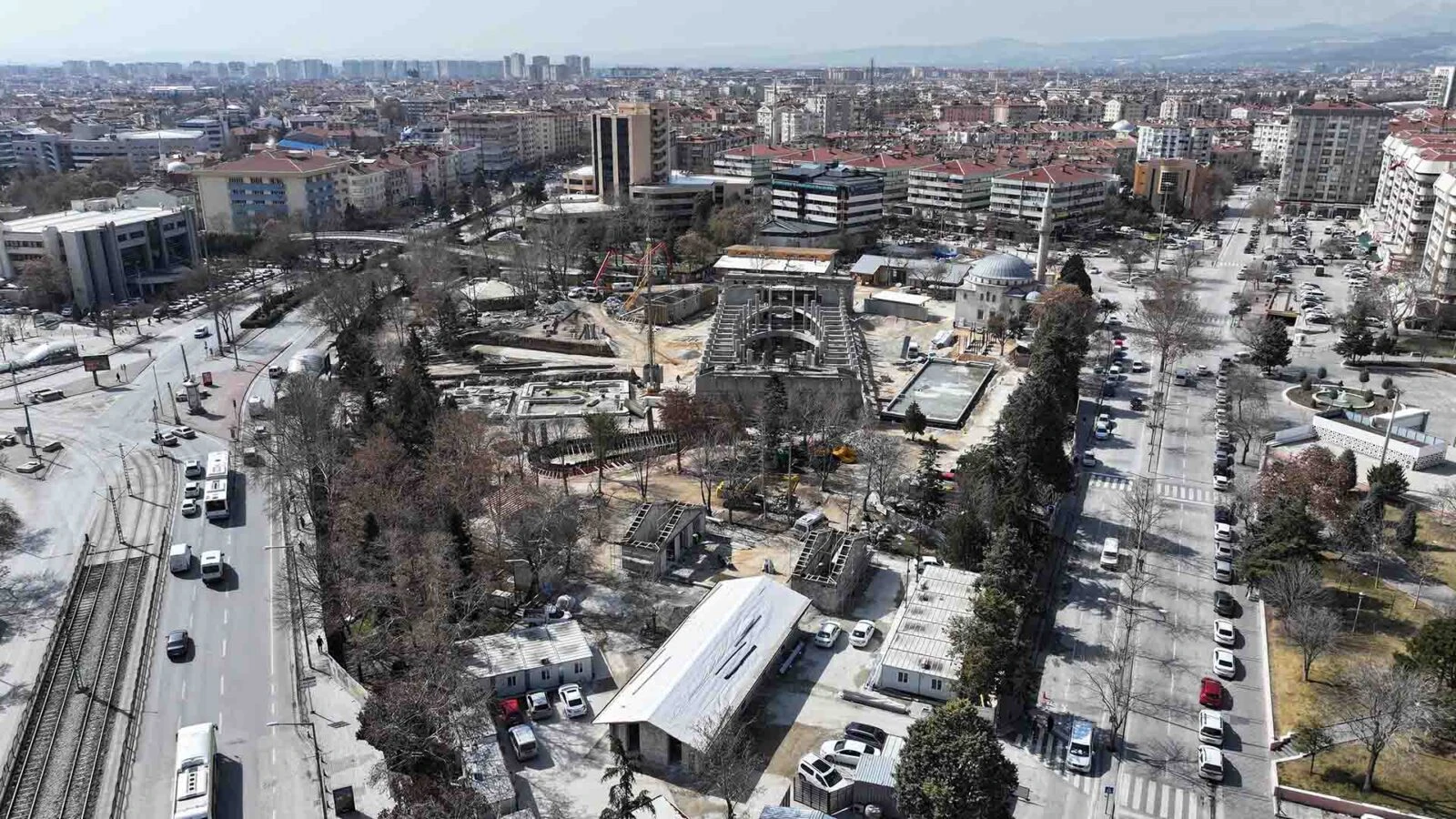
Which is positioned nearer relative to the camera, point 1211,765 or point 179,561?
point 1211,765

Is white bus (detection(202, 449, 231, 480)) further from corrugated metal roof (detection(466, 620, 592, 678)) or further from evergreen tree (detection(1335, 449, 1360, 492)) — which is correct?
evergreen tree (detection(1335, 449, 1360, 492))

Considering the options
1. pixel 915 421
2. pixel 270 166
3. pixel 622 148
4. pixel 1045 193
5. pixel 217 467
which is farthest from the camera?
pixel 622 148

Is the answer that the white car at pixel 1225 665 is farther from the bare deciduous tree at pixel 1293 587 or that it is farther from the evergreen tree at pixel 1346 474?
the evergreen tree at pixel 1346 474

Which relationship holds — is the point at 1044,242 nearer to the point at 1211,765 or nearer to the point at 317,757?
the point at 1211,765

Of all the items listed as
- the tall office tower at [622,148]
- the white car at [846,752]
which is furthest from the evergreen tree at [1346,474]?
the tall office tower at [622,148]

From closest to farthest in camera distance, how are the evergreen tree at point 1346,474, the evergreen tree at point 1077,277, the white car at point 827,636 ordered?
the white car at point 827,636
the evergreen tree at point 1346,474
the evergreen tree at point 1077,277

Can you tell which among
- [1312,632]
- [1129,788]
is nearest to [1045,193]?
[1312,632]
